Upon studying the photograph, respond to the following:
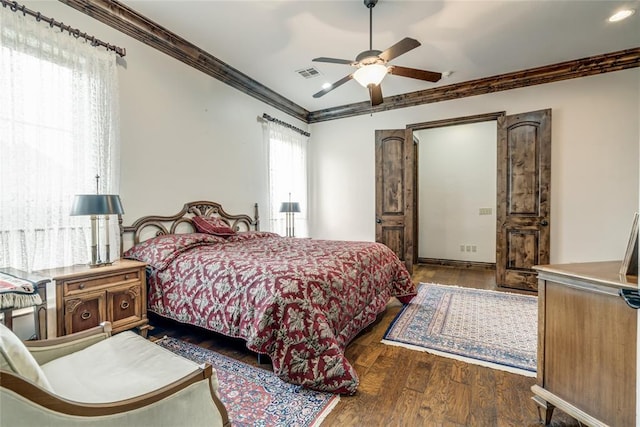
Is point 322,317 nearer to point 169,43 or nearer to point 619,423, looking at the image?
point 619,423

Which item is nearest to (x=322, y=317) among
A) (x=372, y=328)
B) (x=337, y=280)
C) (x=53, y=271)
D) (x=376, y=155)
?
(x=337, y=280)

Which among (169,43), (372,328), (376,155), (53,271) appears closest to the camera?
(53,271)

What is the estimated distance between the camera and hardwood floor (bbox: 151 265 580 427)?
1.52 metres

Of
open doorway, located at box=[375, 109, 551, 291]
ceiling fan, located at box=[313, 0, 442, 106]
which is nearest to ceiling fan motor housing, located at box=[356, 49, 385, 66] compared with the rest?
ceiling fan, located at box=[313, 0, 442, 106]

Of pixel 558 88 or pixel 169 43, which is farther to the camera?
pixel 558 88

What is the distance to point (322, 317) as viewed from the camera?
179 centimetres

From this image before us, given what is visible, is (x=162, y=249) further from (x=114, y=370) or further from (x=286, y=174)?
(x=286, y=174)

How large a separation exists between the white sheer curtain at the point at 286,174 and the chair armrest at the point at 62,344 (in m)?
3.17

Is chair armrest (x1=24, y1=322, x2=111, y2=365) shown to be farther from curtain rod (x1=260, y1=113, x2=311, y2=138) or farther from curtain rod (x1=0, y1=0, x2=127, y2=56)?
curtain rod (x1=260, y1=113, x2=311, y2=138)

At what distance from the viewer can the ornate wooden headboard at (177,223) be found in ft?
8.97

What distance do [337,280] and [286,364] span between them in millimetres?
646

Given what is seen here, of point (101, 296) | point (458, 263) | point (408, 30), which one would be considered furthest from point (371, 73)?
point (458, 263)

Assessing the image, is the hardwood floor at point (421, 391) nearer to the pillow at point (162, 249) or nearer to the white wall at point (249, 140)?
the pillow at point (162, 249)

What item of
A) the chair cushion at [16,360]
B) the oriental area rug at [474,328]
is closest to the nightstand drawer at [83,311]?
the chair cushion at [16,360]
